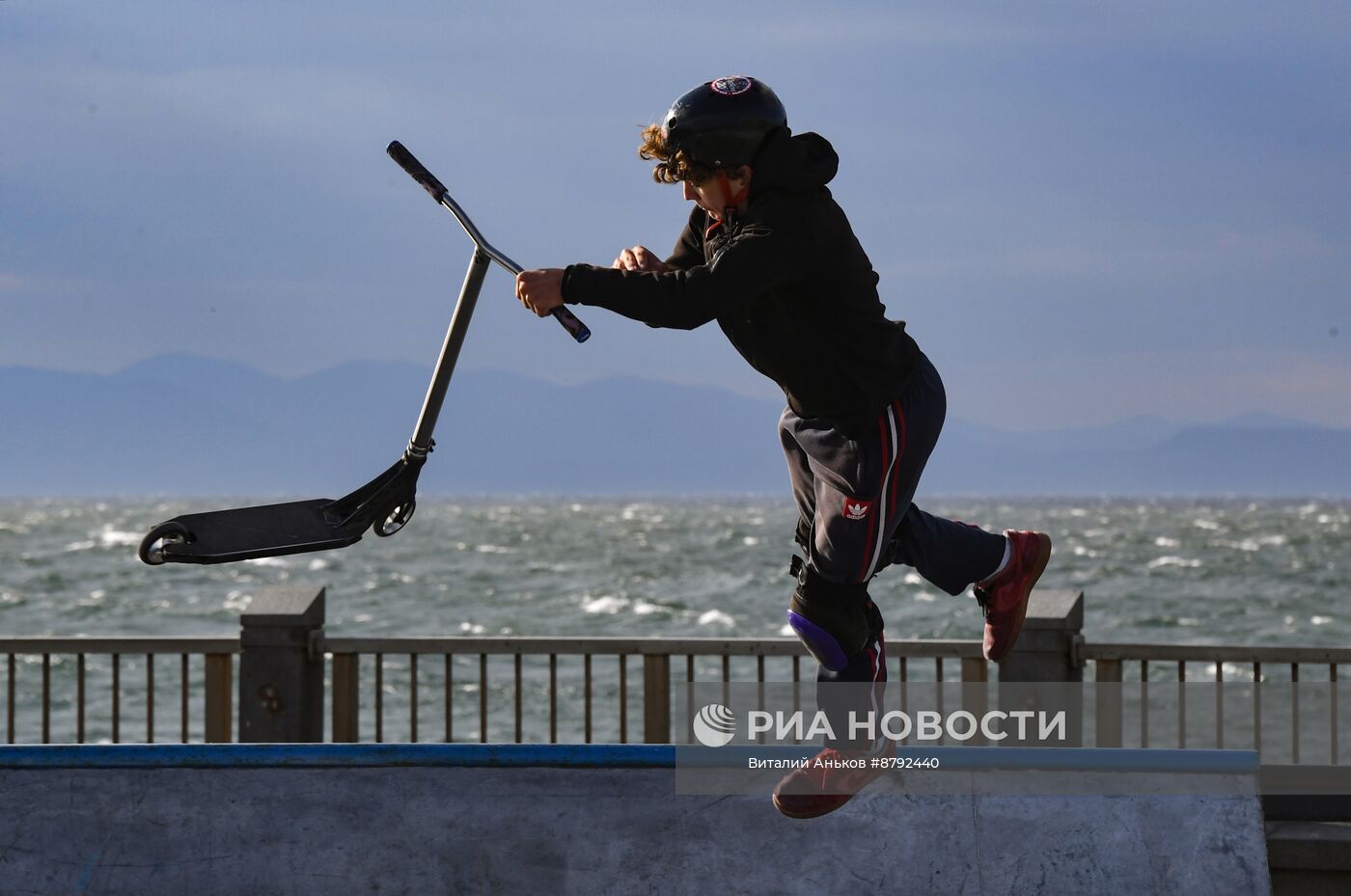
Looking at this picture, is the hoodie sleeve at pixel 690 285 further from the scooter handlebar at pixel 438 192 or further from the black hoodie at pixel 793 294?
the scooter handlebar at pixel 438 192

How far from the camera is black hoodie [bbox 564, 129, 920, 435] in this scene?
13.3ft

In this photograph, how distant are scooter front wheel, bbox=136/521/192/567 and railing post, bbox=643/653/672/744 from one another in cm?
461

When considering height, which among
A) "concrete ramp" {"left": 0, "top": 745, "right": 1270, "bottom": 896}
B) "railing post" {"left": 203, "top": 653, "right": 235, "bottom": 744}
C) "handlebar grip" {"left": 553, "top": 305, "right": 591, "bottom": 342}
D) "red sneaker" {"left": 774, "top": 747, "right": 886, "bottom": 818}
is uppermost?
"handlebar grip" {"left": 553, "top": 305, "right": 591, "bottom": 342}

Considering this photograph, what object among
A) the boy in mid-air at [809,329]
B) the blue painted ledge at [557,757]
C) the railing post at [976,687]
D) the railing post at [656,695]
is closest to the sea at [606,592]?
the railing post at [656,695]

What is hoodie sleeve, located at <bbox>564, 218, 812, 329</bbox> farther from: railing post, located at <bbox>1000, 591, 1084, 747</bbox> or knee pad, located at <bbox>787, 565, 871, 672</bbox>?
railing post, located at <bbox>1000, 591, 1084, 747</bbox>

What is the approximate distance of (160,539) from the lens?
450cm

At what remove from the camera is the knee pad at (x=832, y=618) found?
4621 mm

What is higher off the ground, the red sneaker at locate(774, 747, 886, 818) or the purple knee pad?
the purple knee pad

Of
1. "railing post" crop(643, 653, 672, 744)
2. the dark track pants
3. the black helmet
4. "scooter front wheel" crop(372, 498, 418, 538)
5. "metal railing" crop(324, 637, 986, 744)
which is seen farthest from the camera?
"railing post" crop(643, 653, 672, 744)

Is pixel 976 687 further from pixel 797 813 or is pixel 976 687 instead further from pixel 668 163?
pixel 668 163

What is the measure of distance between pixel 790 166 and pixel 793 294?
367 mm

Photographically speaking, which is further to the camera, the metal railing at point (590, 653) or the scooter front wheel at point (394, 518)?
the metal railing at point (590, 653)

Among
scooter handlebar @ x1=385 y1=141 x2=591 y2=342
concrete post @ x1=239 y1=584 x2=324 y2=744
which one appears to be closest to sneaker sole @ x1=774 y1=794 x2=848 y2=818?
scooter handlebar @ x1=385 y1=141 x2=591 y2=342

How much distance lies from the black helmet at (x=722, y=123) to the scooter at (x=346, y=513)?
2.02ft
